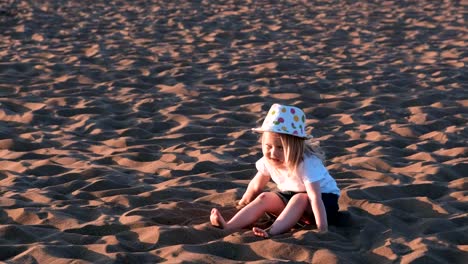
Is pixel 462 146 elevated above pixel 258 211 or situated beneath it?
situated beneath

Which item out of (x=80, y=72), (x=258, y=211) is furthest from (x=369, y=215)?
(x=80, y=72)

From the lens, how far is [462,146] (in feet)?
20.3

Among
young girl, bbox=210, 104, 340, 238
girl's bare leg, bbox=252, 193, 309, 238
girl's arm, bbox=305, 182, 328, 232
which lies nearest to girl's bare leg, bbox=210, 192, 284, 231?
young girl, bbox=210, 104, 340, 238

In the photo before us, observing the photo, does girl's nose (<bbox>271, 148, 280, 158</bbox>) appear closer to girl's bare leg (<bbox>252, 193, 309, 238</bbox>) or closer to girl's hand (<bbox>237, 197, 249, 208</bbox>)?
girl's bare leg (<bbox>252, 193, 309, 238</bbox>)

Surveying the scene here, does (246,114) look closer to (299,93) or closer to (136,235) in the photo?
(299,93)

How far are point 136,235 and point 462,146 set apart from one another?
9.31 feet

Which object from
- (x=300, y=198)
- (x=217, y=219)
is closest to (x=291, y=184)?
(x=300, y=198)

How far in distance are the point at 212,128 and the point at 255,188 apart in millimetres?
2090

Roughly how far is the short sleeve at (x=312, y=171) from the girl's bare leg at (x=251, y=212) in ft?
0.69

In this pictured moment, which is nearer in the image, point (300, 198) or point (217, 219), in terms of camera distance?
point (217, 219)

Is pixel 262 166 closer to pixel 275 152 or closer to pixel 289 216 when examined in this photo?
pixel 275 152

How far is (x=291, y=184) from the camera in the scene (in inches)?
180

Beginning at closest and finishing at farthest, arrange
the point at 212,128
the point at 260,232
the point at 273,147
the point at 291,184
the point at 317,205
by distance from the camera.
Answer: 1. the point at 260,232
2. the point at 317,205
3. the point at 273,147
4. the point at 291,184
5. the point at 212,128

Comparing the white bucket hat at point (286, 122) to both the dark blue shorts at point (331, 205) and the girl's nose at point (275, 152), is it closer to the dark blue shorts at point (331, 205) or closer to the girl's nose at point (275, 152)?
the girl's nose at point (275, 152)
